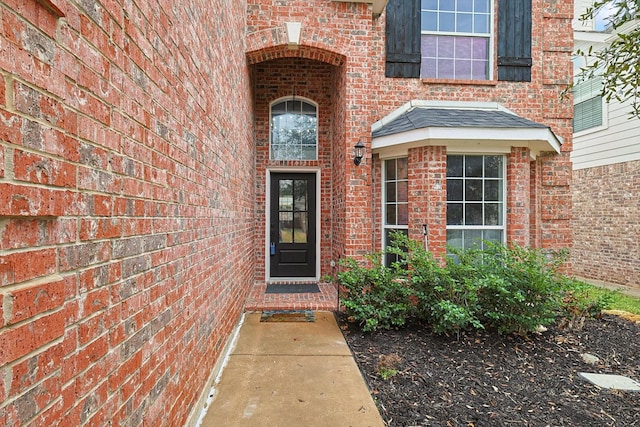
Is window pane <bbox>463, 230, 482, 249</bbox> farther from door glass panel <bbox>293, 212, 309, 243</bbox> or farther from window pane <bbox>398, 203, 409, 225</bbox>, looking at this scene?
door glass panel <bbox>293, 212, 309, 243</bbox>

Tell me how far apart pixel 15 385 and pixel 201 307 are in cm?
176

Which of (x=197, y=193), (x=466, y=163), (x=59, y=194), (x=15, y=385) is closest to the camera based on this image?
(x=15, y=385)

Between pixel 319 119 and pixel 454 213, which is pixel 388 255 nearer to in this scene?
pixel 454 213

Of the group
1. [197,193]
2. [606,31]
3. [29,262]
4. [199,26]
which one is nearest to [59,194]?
[29,262]

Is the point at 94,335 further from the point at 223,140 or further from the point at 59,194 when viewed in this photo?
the point at 223,140

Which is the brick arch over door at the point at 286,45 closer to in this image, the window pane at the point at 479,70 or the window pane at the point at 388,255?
the window pane at the point at 479,70

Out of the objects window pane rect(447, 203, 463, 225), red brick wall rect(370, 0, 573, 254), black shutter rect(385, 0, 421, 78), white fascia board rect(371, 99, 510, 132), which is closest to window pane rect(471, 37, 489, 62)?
red brick wall rect(370, 0, 573, 254)

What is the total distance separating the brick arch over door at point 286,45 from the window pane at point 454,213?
2781 millimetres

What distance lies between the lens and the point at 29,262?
84 cm

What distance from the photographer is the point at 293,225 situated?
6680 millimetres

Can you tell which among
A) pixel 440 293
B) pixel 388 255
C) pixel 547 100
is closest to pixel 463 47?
pixel 547 100

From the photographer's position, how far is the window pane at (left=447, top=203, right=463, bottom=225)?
5.15 m

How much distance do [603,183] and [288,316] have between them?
8609mm

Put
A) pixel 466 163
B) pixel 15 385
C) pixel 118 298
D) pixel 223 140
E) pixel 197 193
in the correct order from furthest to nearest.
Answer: pixel 466 163, pixel 223 140, pixel 197 193, pixel 118 298, pixel 15 385
